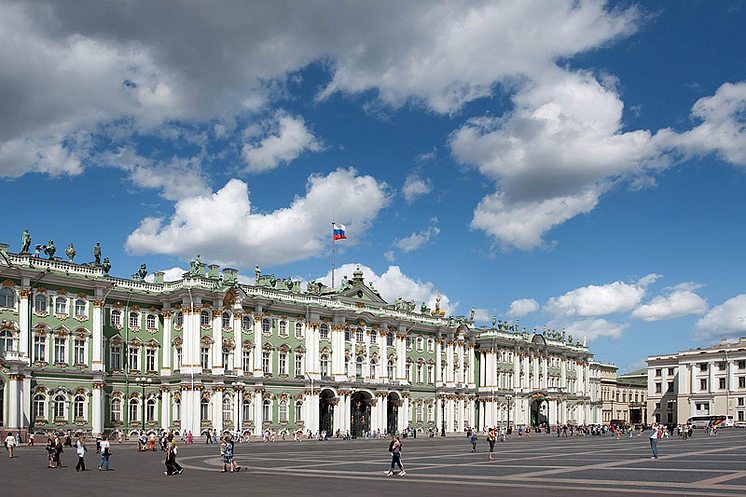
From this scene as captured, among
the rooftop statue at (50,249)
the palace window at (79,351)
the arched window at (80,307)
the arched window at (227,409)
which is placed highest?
the rooftop statue at (50,249)

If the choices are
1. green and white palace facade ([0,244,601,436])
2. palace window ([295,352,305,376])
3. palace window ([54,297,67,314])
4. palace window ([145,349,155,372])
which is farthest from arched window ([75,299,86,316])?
palace window ([295,352,305,376])

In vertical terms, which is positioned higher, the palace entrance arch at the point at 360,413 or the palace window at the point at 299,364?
the palace window at the point at 299,364

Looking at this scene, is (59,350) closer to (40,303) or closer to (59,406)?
(40,303)

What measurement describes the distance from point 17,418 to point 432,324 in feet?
192

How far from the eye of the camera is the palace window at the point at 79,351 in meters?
77.6

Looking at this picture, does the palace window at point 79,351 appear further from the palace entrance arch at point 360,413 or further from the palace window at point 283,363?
the palace entrance arch at point 360,413

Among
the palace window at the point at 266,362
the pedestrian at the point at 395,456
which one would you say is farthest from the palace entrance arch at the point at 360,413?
the pedestrian at the point at 395,456

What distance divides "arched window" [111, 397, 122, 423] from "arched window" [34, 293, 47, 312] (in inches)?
481

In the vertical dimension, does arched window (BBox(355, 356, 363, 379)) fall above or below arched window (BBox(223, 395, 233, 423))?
above

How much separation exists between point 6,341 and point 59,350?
5.53 meters

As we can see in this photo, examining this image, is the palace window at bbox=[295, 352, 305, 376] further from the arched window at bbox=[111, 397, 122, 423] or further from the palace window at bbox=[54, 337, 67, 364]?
the palace window at bbox=[54, 337, 67, 364]

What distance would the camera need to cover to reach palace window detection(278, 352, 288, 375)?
307 ft

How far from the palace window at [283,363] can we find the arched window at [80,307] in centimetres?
2356

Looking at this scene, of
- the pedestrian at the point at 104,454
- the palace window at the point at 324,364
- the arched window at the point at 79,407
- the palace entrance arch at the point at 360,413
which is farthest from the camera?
the palace entrance arch at the point at 360,413
